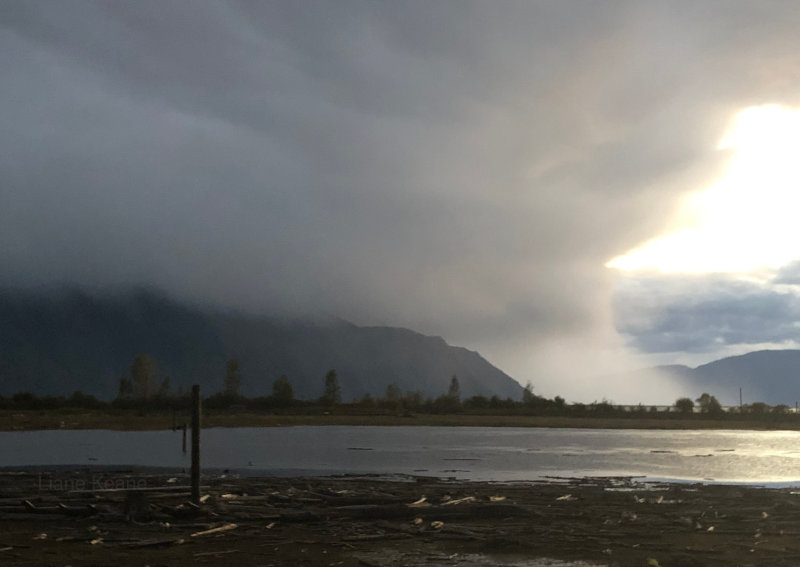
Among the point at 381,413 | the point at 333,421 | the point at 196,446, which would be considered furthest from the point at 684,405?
the point at 196,446

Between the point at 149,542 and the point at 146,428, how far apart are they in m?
114

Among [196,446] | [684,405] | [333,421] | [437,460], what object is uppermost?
[196,446]

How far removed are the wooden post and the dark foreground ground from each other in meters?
0.53

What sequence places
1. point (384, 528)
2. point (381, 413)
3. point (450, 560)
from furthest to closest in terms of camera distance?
point (381, 413), point (384, 528), point (450, 560)

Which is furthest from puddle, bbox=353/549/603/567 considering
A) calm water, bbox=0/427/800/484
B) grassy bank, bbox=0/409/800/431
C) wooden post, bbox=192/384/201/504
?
→ grassy bank, bbox=0/409/800/431

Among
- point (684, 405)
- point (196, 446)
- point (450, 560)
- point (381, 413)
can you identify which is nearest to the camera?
point (450, 560)

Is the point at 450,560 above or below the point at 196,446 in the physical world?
below

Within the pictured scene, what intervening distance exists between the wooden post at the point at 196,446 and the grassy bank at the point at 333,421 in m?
101

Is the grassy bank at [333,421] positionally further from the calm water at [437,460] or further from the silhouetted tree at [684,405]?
the calm water at [437,460]

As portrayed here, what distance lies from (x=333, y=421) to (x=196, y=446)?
13795cm

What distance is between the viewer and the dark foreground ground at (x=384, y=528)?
20594 millimetres

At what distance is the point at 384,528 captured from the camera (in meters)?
25.1

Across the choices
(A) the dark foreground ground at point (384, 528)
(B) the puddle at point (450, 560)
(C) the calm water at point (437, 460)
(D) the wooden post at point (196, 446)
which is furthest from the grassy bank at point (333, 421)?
(B) the puddle at point (450, 560)

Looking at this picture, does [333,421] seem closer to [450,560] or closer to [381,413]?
[381,413]
